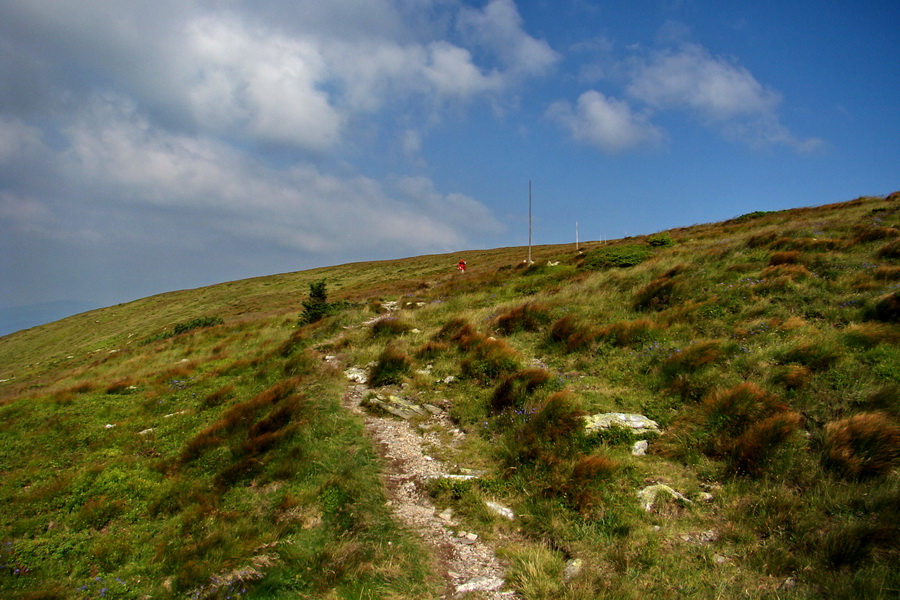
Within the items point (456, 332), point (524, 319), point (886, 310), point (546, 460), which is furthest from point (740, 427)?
point (456, 332)

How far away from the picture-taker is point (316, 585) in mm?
4207

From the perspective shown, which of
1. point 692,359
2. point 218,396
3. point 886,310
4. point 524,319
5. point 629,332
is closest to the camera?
point 692,359

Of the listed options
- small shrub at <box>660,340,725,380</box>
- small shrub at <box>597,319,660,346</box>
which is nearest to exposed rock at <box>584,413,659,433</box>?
small shrub at <box>660,340,725,380</box>

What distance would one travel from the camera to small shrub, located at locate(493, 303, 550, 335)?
39.5ft

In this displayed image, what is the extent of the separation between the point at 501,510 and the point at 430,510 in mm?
1008

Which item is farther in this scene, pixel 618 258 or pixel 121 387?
pixel 618 258

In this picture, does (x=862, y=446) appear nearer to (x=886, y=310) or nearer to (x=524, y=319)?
(x=886, y=310)

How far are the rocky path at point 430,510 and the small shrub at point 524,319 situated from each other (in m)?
4.68

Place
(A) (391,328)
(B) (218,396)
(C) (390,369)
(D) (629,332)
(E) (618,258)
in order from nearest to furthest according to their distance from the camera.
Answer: (D) (629,332), (C) (390,369), (B) (218,396), (A) (391,328), (E) (618,258)

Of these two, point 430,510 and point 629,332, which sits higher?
point 629,332

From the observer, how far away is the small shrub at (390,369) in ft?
32.9

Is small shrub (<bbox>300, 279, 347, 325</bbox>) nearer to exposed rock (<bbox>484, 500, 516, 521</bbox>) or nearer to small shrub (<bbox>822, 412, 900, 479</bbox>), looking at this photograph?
exposed rock (<bbox>484, 500, 516, 521</bbox>)

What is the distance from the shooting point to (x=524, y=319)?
12.3m

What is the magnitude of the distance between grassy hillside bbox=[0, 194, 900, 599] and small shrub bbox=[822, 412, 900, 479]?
0.08ft
